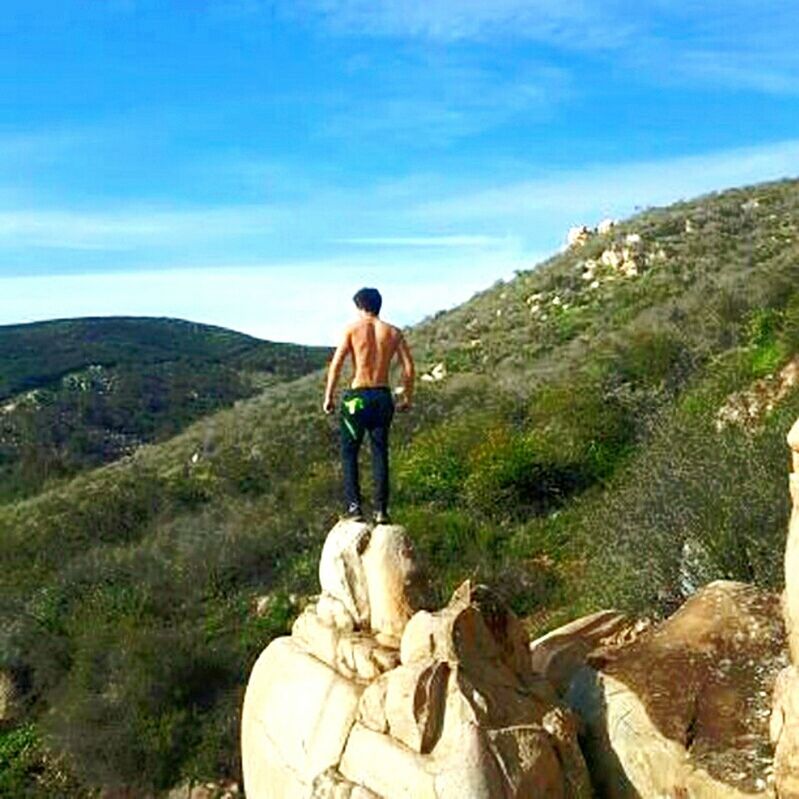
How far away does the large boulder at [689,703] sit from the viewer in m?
7.54

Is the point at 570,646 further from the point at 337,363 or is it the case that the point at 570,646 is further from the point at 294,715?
the point at 337,363

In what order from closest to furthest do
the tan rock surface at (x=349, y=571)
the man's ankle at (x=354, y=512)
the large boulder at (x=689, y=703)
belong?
1. the large boulder at (x=689, y=703)
2. the tan rock surface at (x=349, y=571)
3. the man's ankle at (x=354, y=512)

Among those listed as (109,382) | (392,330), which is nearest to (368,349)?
(392,330)

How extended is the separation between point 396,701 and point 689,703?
6.29 feet

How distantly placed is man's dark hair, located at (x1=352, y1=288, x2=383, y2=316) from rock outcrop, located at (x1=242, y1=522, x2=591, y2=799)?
5.78 ft

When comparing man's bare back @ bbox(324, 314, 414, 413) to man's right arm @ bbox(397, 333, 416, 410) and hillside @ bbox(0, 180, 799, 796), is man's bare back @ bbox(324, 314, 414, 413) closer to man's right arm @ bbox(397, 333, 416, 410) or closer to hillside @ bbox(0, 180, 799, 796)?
man's right arm @ bbox(397, 333, 416, 410)

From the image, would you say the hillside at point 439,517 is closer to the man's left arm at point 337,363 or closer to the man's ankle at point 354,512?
the man's ankle at point 354,512

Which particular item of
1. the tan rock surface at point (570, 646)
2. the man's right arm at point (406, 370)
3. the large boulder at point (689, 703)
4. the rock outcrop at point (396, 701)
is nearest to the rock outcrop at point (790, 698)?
the large boulder at point (689, 703)

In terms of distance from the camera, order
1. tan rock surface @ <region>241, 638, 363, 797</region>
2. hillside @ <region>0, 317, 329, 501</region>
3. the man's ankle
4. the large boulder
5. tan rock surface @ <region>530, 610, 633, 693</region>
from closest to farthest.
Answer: the large boulder, tan rock surface @ <region>241, 638, 363, 797</region>, tan rock surface @ <region>530, 610, 633, 693</region>, the man's ankle, hillside @ <region>0, 317, 329, 501</region>

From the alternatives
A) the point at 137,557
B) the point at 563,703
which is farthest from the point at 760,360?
the point at 563,703

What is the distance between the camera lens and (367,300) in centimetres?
998

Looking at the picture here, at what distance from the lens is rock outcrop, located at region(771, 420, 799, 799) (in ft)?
23.0

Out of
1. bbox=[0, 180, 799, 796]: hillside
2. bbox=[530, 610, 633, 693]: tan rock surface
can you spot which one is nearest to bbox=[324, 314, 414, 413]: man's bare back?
bbox=[0, 180, 799, 796]: hillside

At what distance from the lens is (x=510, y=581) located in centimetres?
1973
